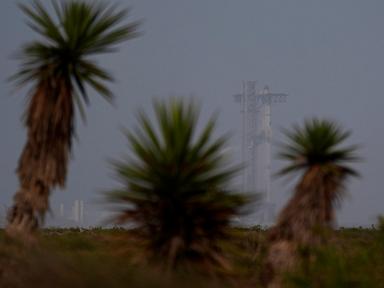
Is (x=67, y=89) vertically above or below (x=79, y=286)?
above

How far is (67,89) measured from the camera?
15922 millimetres

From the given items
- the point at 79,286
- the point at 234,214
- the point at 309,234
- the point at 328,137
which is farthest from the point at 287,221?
the point at 79,286

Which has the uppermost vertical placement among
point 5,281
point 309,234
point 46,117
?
point 46,117

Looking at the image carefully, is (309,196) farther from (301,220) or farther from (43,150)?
(43,150)

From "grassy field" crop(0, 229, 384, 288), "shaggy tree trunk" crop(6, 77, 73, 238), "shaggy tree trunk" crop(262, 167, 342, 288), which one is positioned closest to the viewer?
"grassy field" crop(0, 229, 384, 288)

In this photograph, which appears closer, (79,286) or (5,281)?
(79,286)

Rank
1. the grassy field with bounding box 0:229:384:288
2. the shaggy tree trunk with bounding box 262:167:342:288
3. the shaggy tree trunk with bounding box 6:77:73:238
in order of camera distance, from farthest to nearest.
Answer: the shaggy tree trunk with bounding box 6:77:73:238, the shaggy tree trunk with bounding box 262:167:342:288, the grassy field with bounding box 0:229:384:288

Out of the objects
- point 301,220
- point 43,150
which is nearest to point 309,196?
point 301,220

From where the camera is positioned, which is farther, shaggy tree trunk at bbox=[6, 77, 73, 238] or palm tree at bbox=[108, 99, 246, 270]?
shaggy tree trunk at bbox=[6, 77, 73, 238]

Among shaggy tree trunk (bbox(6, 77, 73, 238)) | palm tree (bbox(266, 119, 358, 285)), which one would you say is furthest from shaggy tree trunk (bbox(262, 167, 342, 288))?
shaggy tree trunk (bbox(6, 77, 73, 238))

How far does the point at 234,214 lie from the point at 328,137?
4.97m

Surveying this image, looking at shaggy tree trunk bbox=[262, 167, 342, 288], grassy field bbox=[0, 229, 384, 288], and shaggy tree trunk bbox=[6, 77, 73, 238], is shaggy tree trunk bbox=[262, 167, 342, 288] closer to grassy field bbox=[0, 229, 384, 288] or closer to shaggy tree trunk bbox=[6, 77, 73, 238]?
grassy field bbox=[0, 229, 384, 288]

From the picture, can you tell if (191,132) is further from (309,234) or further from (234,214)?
(309,234)

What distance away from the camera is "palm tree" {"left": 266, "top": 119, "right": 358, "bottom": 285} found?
48.7 feet
